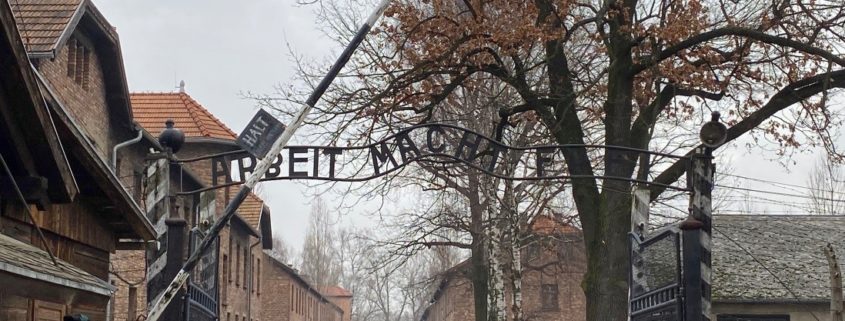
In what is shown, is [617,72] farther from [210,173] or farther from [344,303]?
[344,303]

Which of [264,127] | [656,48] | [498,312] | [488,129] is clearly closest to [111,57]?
[488,129]

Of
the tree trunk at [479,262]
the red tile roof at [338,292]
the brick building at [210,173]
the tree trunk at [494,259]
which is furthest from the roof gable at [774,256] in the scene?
the red tile roof at [338,292]

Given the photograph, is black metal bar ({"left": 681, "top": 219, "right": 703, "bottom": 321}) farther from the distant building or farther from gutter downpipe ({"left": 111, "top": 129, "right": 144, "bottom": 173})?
gutter downpipe ({"left": 111, "top": 129, "right": 144, "bottom": 173})

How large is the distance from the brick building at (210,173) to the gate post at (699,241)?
22.4 m

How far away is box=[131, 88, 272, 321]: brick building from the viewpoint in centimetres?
3691

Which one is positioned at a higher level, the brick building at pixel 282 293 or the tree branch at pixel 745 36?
the brick building at pixel 282 293

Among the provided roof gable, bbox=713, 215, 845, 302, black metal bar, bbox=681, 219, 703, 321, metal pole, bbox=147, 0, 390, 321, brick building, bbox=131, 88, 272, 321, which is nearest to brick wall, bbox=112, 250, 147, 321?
brick building, bbox=131, 88, 272, 321

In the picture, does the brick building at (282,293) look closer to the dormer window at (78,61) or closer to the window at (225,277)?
the window at (225,277)

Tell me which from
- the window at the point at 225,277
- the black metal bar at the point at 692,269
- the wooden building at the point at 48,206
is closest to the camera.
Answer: the wooden building at the point at 48,206

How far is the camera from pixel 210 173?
3769cm

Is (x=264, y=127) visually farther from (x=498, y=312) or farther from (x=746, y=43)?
(x=498, y=312)

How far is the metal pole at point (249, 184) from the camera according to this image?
32.6ft

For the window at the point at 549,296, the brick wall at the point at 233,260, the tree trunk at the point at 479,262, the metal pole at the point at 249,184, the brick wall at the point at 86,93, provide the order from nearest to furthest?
the metal pole at the point at 249,184 → the brick wall at the point at 86,93 → the tree trunk at the point at 479,262 → the brick wall at the point at 233,260 → the window at the point at 549,296

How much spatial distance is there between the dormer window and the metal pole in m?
13.2
